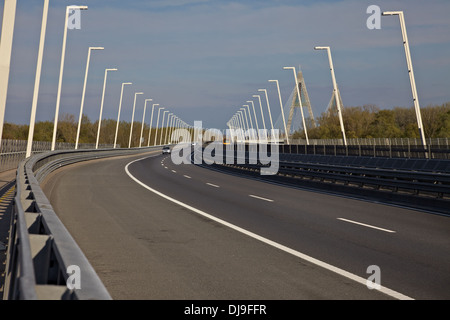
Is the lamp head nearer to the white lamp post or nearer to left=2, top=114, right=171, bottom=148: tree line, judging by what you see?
the white lamp post

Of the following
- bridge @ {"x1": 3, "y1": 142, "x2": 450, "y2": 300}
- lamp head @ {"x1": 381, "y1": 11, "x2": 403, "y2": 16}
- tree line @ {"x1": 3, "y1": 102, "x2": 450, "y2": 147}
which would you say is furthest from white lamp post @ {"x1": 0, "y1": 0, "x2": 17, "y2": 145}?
tree line @ {"x1": 3, "y1": 102, "x2": 450, "y2": 147}

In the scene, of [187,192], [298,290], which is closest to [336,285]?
[298,290]

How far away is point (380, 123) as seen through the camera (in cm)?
10288

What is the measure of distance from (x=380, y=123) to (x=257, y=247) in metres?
97.4

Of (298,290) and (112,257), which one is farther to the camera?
(112,257)

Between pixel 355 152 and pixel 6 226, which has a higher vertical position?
pixel 355 152

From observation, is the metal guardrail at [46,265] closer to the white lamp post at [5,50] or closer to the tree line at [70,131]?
the white lamp post at [5,50]

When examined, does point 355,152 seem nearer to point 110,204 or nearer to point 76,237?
point 110,204

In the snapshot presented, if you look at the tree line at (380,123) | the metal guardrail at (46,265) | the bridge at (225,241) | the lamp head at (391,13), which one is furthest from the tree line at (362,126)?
the metal guardrail at (46,265)

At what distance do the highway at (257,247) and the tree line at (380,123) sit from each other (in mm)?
70312

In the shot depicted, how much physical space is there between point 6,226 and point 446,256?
958 centimetres

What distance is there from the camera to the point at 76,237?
36.1ft

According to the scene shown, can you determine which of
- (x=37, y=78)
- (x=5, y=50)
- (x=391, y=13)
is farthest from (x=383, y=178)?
(x=37, y=78)

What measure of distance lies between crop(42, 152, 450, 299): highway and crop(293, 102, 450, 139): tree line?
70.3m
